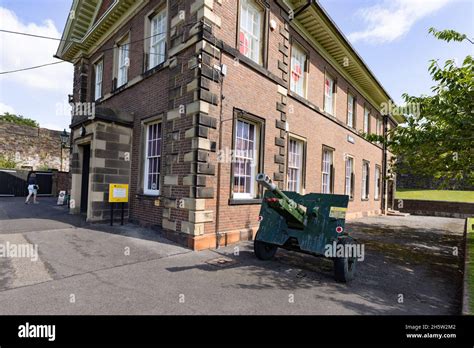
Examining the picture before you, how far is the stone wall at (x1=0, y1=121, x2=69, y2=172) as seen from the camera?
23.6 m

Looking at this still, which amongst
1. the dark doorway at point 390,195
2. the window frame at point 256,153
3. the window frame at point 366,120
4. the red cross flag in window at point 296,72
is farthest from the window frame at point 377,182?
Answer: the window frame at point 256,153

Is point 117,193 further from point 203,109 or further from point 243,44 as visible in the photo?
point 243,44

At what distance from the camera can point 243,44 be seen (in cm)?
820

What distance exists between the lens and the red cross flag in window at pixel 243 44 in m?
8.09

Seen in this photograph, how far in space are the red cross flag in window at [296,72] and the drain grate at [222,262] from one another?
317 inches

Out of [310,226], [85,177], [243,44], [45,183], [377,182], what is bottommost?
[310,226]

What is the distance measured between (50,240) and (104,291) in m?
3.28

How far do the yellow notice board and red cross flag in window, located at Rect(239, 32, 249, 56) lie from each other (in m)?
5.49

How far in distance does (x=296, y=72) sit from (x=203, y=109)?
243 inches

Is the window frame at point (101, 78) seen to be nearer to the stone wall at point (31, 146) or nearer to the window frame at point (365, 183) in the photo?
the stone wall at point (31, 146)

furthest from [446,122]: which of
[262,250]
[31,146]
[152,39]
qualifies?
[31,146]

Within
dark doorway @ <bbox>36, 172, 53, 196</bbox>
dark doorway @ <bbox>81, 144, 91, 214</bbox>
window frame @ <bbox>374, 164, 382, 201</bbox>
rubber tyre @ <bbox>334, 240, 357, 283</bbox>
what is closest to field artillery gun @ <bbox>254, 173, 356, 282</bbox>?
rubber tyre @ <bbox>334, 240, 357, 283</bbox>
